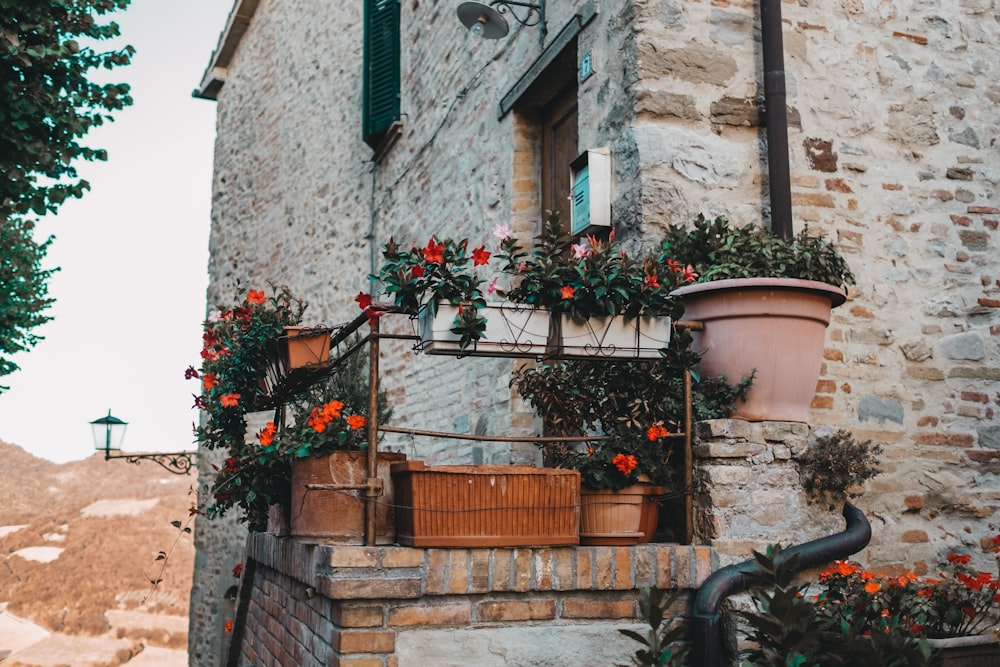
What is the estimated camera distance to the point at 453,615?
291 cm

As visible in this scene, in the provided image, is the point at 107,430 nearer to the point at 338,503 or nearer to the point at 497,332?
the point at 338,503

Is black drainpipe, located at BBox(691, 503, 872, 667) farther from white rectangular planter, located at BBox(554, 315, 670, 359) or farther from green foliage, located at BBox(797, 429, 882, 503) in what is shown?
white rectangular planter, located at BBox(554, 315, 670, 359)

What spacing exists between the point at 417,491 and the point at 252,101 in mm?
10027

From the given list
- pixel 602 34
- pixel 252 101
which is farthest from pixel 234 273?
pixel 602 34

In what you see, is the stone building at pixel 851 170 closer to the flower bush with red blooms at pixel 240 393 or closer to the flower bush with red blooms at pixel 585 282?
the flower bush with red blooms at pixel 585 282

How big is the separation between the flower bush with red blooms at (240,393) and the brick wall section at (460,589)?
1.48 feet

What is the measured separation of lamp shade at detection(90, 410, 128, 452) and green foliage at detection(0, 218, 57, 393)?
98cm

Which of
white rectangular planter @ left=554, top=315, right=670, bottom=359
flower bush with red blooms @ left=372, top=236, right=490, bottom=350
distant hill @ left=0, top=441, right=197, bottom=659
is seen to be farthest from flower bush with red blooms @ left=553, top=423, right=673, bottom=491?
distant hill @ left=0, top=441, right=197, bottom=659

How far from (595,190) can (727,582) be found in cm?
190

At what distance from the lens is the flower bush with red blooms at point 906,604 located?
2.92 m

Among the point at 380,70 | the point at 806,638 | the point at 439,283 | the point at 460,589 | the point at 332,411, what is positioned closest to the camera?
the point at 806,638

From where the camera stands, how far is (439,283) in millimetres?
3033

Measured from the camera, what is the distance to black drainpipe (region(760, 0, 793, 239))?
416cm

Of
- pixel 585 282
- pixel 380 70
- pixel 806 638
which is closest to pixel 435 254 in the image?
pixel 585 282
